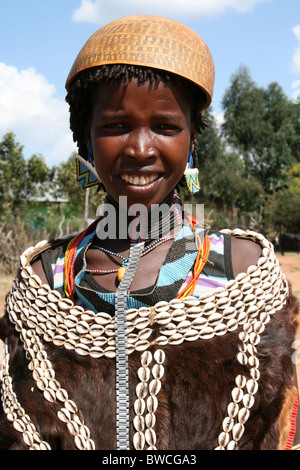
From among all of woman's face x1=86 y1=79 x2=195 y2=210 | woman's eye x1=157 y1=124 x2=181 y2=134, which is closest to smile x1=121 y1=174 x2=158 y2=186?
woman's face x1=86 y1=79 x2=195 y2=210

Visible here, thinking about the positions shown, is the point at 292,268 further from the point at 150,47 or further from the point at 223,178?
the point at 150,47

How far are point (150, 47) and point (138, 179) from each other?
15.7 inches

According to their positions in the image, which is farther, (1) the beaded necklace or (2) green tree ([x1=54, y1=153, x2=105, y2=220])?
(2) green tree ([x1=54, y1=153, x2=105, y2=220])

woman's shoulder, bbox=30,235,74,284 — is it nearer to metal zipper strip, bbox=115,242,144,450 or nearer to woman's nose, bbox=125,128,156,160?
metal zipper strip, bbox=115,242,144,450

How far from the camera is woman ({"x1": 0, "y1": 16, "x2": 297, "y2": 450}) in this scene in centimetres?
127

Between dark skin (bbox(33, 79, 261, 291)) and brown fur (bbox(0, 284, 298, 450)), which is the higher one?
dark skin (bbox(33, 79, 261, 291))

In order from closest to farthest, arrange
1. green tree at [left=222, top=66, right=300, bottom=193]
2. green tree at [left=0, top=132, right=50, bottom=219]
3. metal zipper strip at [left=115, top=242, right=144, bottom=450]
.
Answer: metal zipper strip at [left=115, top=242, right=144, bottom=450]
green tree at [left=0, top=132, right=50, bottom=219]
green tree at [left=222, top=66, right=300, bottom=193]

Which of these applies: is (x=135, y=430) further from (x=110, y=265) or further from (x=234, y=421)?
(x=110, y=265)

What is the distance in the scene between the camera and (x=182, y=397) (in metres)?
1.26

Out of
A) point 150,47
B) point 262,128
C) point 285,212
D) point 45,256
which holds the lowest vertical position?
point 45,256

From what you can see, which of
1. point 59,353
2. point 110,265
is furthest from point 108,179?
point 59,353

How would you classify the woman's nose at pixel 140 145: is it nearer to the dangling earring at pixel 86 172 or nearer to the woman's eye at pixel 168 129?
the woman's eye at pixel 168 129

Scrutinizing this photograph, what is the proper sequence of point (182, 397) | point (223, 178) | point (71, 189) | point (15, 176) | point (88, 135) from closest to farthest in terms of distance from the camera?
point (182, 397) < point (88, 135) < point (15, 176) < point (71, 189) < point (223, 178)

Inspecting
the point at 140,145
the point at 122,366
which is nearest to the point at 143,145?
the point at 140,145
